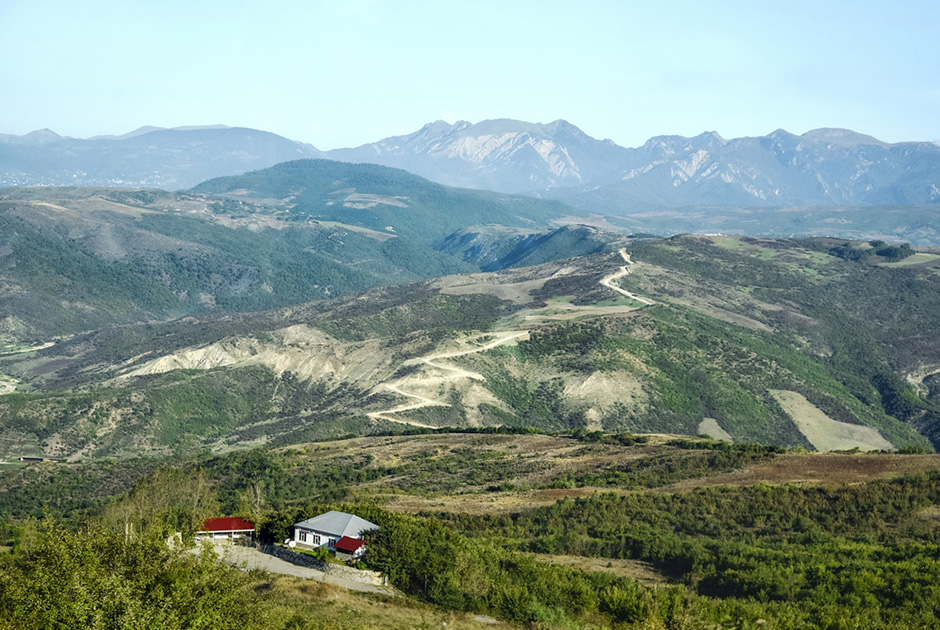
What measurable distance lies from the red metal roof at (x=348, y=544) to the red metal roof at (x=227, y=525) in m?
6.94

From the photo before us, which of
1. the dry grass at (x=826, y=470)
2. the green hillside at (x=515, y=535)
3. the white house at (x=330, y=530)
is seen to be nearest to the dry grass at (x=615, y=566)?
the green hillside at (x=515, y=535)

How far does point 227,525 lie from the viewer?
50406 mm

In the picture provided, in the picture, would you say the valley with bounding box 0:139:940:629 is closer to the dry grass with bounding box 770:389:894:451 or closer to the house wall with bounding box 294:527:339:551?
the dry grass with bounding box 770:389:894:451

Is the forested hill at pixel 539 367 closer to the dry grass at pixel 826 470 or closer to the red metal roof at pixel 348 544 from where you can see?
the dry grass at pixel 826 470

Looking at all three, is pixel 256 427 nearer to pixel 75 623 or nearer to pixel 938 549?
pixel 938 549

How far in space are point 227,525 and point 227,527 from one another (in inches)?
11.6

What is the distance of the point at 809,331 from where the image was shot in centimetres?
15625

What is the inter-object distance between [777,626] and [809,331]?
131 meters

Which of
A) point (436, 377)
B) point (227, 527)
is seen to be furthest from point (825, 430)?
point (227, 527)

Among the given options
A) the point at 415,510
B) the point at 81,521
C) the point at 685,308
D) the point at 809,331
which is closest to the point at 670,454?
the point at 415,510

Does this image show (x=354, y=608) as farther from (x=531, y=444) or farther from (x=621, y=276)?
(x=621, y=276)

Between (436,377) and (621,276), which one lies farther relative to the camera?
(621,276)

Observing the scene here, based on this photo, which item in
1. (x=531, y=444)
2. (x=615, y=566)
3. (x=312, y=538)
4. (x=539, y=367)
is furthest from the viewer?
(x=539, y=367)

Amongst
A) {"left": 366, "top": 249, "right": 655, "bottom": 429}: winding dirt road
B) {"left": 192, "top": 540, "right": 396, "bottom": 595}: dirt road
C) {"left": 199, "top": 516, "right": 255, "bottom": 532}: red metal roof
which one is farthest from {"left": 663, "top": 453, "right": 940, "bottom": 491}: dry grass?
{"left": 366, "top": 249, "right": 655, "bottom": 429}: winding dirt road
